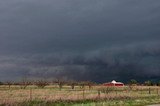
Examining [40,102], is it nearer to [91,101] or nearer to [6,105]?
[6,105]

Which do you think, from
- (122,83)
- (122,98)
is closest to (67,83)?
(122,83)

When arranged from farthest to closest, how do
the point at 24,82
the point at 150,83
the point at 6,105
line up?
the point at 150,83 < the point at 24,82 < the point at 6,105

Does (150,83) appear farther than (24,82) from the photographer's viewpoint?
Yes

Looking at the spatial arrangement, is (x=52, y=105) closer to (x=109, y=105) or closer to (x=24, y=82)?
(x=109, y=105)

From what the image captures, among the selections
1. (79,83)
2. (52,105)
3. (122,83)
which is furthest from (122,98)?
(122,83)

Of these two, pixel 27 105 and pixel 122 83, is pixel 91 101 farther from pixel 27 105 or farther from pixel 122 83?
pixel 122 83

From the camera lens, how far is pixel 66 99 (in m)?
37.2

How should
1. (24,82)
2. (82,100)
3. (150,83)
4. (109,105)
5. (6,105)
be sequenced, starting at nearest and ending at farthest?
(6,105) → (109,105) → (82,100) → (24,82) → (150,83)

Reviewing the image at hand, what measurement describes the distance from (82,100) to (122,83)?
107008 mm

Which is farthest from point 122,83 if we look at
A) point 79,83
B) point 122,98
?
point 122,98

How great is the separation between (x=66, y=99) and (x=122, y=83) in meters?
109

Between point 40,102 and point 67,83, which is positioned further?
point 67,83

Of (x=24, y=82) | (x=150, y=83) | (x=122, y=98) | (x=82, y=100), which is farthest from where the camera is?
(x=150, y=83)

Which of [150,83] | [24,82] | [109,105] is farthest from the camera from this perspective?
[150,83]
